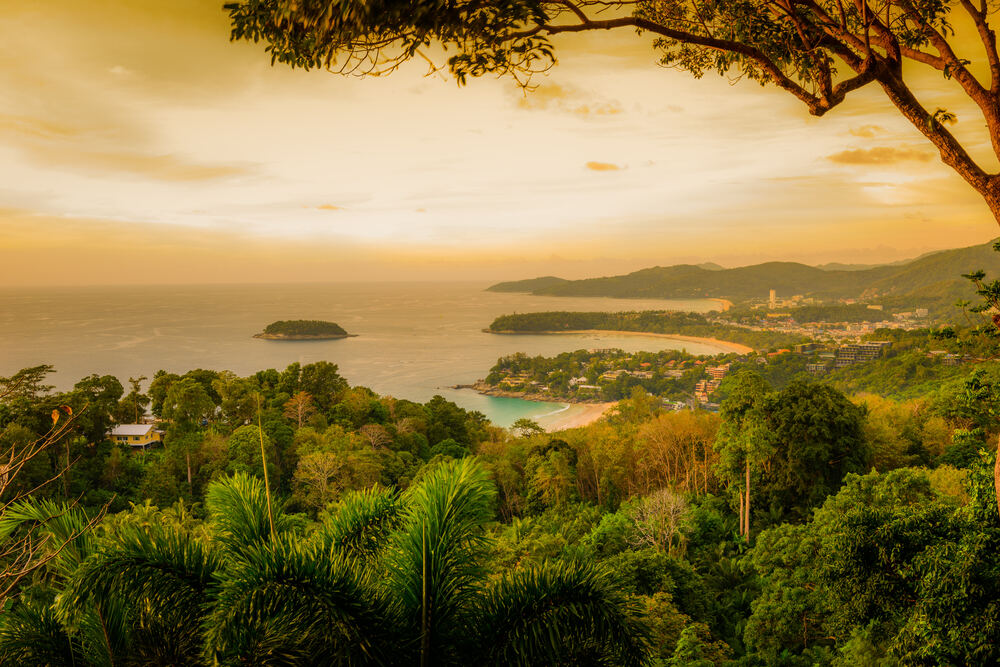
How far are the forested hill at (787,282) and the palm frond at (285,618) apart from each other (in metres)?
68.2

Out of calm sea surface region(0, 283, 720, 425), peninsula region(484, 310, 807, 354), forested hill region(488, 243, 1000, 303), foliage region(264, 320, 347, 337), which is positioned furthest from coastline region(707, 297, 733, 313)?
foliage region(264, 320, 347, 337)

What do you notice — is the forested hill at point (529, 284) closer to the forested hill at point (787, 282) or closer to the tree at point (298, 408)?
Result: the forested hill at point (787, 282)

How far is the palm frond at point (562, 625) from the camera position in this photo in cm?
233

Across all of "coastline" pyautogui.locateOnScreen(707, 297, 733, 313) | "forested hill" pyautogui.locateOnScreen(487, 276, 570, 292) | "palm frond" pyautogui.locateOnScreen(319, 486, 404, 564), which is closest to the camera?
"palm frond" pyautogui.locateOnScreen(319, 486, 404, 564)

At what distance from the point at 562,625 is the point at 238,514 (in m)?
1.72

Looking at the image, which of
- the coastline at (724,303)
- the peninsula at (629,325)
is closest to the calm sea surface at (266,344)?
the peninsula at (629,325)

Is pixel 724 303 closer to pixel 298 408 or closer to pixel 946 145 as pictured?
pixel 298 408

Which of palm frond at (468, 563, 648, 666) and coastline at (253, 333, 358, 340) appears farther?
coastline at (253, 333, 358, 340)

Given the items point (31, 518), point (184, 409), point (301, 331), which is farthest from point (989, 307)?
point (301, 331)

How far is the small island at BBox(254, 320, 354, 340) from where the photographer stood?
5508 centimetres

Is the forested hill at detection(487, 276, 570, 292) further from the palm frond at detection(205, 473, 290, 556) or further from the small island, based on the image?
the palm frond at detection(205, 473, 290, 556)

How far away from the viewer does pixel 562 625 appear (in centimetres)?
233

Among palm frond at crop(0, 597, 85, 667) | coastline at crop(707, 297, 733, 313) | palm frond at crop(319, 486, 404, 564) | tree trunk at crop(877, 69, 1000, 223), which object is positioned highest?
→ tree trunk at crop(877, 69, 1000, 223)

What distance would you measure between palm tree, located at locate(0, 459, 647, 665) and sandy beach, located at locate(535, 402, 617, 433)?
92.6ft
